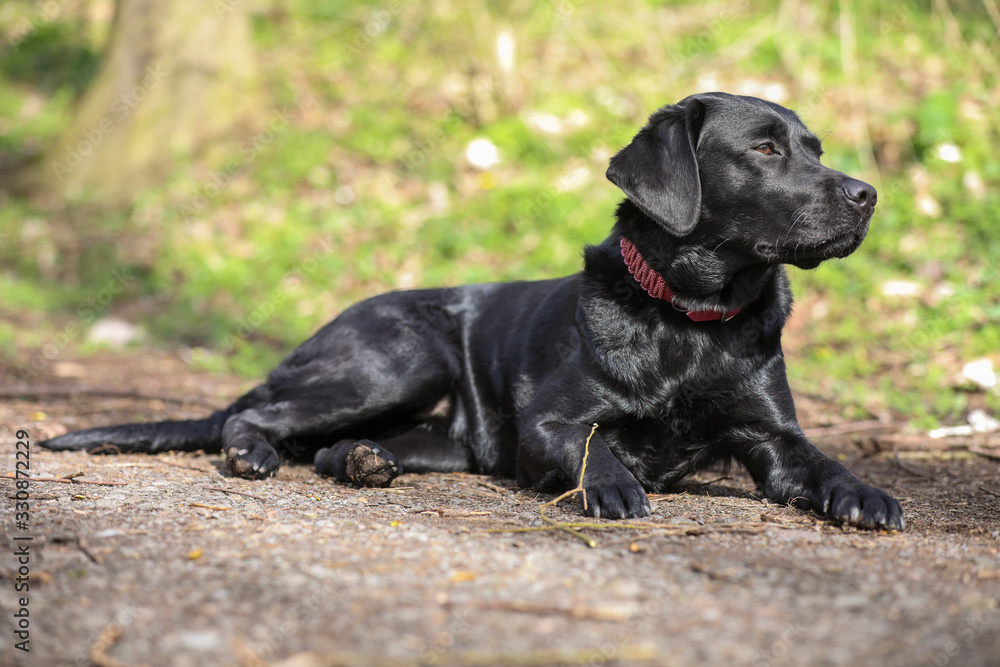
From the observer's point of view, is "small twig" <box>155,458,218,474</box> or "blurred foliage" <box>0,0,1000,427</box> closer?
"small twig" <box>155,458,218,474</box>

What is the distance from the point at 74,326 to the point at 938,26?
919 cm

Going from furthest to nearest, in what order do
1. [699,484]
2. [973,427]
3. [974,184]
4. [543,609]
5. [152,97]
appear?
[152,97] → [974,184] → [973,427] → [699,484] → [543,609]

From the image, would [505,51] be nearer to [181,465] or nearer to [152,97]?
[152,97]

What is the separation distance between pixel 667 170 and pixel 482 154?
5.55 m

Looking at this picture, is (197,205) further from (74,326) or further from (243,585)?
(243,585)

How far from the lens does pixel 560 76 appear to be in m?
9.91

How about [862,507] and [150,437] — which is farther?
[150,437]

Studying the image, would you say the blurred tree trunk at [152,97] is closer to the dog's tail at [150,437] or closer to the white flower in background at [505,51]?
the white flower in background at [505,51]

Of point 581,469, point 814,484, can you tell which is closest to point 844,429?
point 814,484

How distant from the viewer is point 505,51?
28.7 feet

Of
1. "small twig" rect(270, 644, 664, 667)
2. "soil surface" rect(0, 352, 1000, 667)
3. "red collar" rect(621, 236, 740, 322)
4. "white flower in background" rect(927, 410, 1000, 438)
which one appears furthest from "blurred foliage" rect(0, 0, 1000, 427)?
"small twig" rect(270, 644, 664, 667)

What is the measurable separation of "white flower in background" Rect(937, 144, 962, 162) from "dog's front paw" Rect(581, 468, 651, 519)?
560 centimetres

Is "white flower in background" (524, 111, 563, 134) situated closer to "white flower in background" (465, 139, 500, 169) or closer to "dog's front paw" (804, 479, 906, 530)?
"white flower in background" (465, 139, 500, 169)

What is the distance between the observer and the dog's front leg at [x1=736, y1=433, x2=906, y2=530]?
2727 mm
